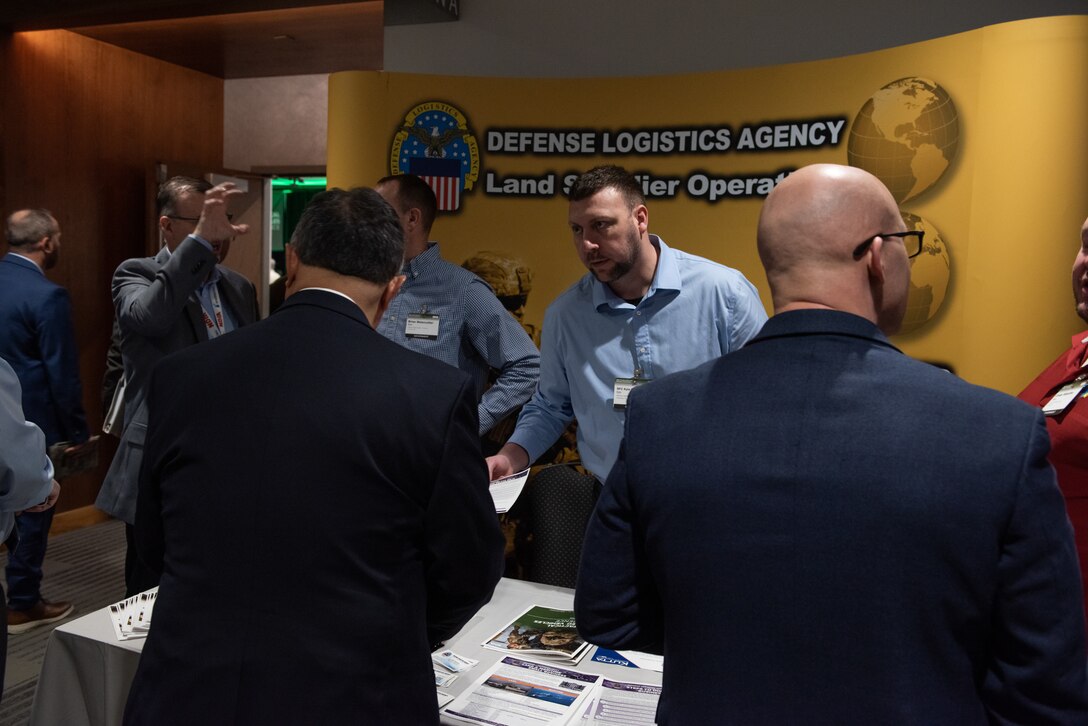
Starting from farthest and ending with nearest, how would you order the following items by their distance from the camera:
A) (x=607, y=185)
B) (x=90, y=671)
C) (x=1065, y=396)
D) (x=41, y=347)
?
(x=41, y=347)
(x=607, y=185)
(x=90, y=671)
(x=1065, y=396)

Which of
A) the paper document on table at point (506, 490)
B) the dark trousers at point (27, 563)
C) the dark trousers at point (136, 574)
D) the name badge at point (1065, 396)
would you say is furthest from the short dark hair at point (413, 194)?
the dark trousers at point (27, 563)

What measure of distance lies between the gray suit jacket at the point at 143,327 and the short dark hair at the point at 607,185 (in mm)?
1326

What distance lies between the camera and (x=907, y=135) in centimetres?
329

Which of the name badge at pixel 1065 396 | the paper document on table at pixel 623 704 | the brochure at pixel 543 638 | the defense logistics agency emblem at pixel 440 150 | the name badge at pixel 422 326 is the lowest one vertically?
the brochure at pixel 543 638

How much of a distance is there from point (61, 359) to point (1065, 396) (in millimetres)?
4079

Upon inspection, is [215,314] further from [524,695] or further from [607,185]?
[524,695]

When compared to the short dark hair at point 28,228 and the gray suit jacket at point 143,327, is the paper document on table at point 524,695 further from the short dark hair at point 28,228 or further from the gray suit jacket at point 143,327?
the short dark hair at point 28,228

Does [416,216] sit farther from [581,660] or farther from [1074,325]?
[1074,325]

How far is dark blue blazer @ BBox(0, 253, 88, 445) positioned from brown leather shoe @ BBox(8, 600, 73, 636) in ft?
2.80

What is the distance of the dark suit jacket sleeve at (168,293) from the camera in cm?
281

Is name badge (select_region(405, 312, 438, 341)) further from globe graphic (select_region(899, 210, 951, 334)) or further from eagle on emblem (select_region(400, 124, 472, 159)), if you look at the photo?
globe graphic (select_region(899, 210, 951, 334))

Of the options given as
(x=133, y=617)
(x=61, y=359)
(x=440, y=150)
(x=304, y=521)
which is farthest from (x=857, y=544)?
(x=61, y=359)

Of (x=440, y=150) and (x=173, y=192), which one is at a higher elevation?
(x=440, y=150)

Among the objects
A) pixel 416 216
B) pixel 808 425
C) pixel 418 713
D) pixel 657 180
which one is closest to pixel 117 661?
pixel 418 713
